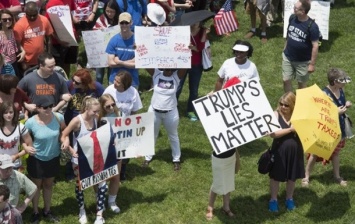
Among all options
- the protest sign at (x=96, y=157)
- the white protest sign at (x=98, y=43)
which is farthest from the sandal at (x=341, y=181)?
Result: the white protest sign at (x=98, y=43)

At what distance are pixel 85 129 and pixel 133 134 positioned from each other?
0.86 m

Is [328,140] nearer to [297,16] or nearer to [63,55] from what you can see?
[297,16]

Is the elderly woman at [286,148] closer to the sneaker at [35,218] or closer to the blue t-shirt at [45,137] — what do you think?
the blue t-shirt at [45,137]

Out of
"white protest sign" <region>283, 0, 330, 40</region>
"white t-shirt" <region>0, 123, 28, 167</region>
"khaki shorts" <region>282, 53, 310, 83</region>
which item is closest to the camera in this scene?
"white t-shirt" <region>0, 123, 28, 167</region>

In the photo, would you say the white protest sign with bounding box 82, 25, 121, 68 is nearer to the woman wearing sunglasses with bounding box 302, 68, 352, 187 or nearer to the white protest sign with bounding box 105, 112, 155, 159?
the white protest sign with bounding box 105, 112, 155, 159

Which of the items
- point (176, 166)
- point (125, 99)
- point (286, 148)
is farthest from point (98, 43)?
point (286, 148)

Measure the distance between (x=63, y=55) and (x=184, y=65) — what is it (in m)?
2.93

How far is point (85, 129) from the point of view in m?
8.94

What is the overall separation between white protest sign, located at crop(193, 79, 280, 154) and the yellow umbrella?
33 cm

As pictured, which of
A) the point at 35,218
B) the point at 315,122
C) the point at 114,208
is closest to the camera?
the point at 315,122

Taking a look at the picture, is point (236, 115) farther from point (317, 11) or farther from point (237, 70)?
point (317, 11)

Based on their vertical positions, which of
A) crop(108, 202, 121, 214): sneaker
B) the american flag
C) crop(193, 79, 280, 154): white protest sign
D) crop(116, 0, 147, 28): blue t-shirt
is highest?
crop(193, 79, 280, 154): white protest sign

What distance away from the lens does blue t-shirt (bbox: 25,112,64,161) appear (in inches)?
343

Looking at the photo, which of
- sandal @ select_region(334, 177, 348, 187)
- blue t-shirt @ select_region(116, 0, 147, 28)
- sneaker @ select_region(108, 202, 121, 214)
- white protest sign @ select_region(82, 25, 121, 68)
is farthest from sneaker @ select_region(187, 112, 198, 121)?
sneaker @ select_region(108, 202, 121, 214)
